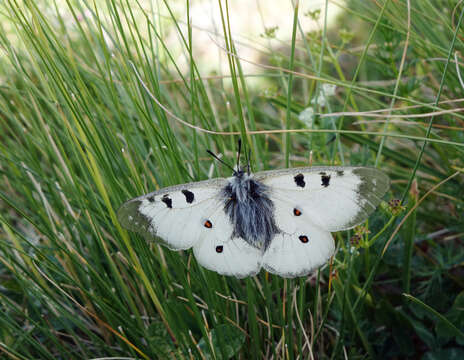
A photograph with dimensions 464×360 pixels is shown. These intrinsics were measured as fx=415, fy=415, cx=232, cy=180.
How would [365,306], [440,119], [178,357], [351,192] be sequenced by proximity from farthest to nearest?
[440,119]
[365,306]
[178,357]
[351,192]

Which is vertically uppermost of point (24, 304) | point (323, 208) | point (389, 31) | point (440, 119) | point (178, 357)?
point (389, 31)

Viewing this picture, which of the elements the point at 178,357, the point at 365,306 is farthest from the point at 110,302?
the point at 365,306

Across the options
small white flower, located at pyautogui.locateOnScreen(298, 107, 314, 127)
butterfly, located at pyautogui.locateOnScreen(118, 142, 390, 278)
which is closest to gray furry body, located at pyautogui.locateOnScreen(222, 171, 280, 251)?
butterfly, located at pyautogui.locateOnScreen(118, 142, 390, 278)

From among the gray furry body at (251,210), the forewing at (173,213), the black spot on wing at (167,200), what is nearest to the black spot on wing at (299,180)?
the gray furry body at (251,210)

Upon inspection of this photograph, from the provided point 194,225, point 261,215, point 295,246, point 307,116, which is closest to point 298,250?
point 295,246

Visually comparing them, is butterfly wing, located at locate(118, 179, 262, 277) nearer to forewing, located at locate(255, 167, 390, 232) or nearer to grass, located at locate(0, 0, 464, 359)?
grass, located at locate(0, 0, 464, 359)

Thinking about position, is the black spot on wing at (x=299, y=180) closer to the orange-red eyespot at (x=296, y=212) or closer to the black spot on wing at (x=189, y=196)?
the orange-red eyespot at (x=296, y=212)

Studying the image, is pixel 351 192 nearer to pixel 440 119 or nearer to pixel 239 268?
pixel 239 268
